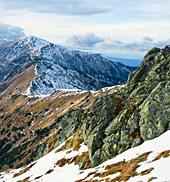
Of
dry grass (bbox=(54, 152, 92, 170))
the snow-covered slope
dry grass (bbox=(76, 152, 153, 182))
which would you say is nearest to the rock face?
the snow-covered slope

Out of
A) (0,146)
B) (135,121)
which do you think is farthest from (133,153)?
(0,146)

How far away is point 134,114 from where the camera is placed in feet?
96.1

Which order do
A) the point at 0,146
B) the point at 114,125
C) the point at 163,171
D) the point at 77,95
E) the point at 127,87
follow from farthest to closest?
the point at 77,95
the point at 0,146
the point at 127,87
the point at 114,125
the point at 163,171

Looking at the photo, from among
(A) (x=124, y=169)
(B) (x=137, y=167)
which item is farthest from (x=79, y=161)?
(B) (x=137, y=167)

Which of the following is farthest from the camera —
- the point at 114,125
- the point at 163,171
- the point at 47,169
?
the point at 47,169

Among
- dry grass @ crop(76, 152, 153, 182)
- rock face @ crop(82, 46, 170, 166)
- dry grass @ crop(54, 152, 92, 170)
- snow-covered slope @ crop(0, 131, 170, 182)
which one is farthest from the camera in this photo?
dry grass @ crop(54, 152, 92, 170)

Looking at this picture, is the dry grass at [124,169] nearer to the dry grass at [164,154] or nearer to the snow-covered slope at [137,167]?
the snow-covered slope at [137,167]

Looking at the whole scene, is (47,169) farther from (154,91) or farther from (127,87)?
(154,91)

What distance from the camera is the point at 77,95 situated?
137250mm

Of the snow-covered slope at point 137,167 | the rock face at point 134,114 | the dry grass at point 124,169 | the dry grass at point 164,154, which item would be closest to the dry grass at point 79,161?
the snow-covered slope at point 137,167

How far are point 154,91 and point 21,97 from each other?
19851 cm

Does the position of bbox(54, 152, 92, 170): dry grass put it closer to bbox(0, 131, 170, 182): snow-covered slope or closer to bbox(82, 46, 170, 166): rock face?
bbox(0, 131, 170, 182): snow-covered slope

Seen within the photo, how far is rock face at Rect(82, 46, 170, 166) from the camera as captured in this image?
26.6m

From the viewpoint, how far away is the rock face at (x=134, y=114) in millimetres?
26578
